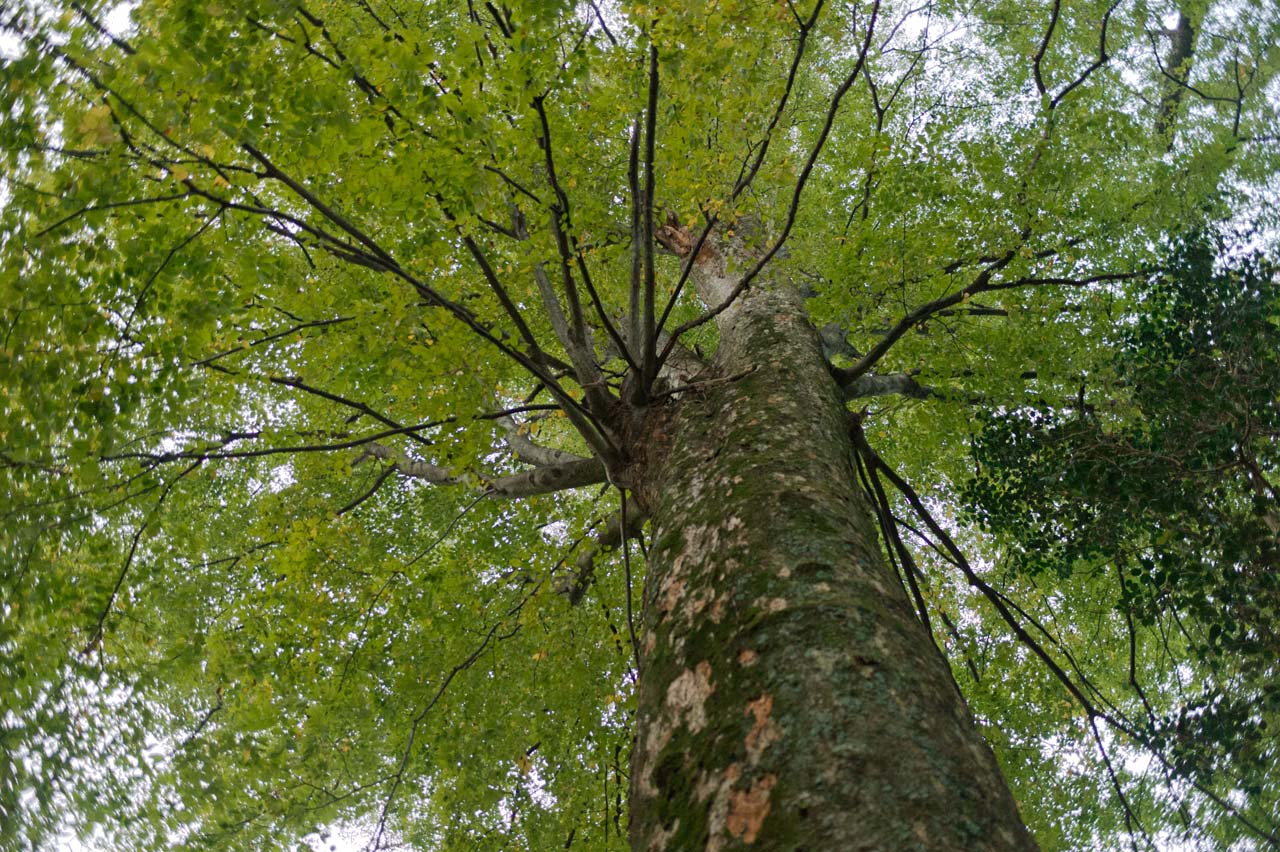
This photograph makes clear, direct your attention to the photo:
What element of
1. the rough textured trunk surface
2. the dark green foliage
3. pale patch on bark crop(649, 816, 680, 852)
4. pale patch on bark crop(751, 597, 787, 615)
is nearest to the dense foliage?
the dark green foliage

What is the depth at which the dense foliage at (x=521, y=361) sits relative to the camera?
284 centimetres

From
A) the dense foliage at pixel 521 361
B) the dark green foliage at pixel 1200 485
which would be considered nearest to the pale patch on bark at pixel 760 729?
the dense foliage at pixel 521 361

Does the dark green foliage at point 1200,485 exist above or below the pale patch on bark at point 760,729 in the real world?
above

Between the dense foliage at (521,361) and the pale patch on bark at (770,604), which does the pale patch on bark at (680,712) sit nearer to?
the pale patch on bark at (770,604)

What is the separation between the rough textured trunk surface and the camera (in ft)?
4.44

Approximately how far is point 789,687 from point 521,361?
1.76 m

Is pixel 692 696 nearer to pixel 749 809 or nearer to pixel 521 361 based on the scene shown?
pixel 749 809

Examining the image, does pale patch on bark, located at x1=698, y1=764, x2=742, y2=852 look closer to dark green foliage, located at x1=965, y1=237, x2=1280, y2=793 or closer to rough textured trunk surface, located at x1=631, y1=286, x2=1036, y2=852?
rough textured trunk surface, located at x1=631, y1=286, x2=1036, y2=852

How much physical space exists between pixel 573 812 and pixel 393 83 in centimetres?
460

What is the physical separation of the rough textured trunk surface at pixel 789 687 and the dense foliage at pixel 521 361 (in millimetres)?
965

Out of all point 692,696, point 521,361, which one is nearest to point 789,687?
point 692,696

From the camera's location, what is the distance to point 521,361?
2.99m

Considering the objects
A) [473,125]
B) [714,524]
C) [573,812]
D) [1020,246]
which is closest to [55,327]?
[473,125]

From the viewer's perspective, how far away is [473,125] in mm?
2877
